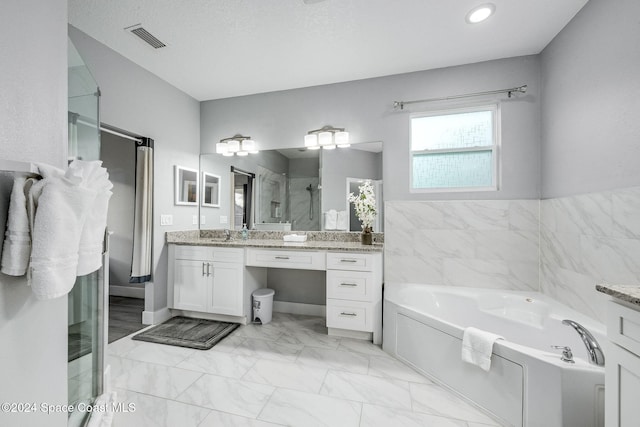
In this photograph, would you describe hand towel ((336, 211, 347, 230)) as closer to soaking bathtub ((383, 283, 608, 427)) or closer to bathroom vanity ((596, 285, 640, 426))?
soaking bathtub ((383, 283, 608, 427))

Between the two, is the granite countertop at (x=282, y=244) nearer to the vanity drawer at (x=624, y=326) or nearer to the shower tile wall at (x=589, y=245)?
the shower tile wall at (x=589, y=245)

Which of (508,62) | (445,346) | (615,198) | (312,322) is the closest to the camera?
(615,198)

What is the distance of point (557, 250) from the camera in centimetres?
212

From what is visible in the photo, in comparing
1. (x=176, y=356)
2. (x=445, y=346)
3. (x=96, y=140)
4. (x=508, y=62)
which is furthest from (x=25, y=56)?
(x=508, y=62)

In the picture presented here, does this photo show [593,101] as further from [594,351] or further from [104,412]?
[104,412]

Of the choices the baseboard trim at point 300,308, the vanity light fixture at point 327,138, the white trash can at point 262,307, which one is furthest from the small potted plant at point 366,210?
the white trash can at point 262,307

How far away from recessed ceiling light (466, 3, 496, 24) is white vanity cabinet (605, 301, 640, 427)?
201 centimetres

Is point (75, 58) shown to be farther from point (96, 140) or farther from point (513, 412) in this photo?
point (513, 412)

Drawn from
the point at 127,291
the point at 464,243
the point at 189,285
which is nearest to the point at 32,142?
the point at 189,285

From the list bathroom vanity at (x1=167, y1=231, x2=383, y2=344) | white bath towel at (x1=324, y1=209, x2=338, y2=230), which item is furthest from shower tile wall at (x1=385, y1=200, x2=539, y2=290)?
white bath towel at (x1=324, y1=209, x2=338, y2=230)

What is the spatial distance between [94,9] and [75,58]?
2.85 ft

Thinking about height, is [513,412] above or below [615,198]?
below

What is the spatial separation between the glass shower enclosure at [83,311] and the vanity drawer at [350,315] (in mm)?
1656

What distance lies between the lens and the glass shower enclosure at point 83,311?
120 cm
